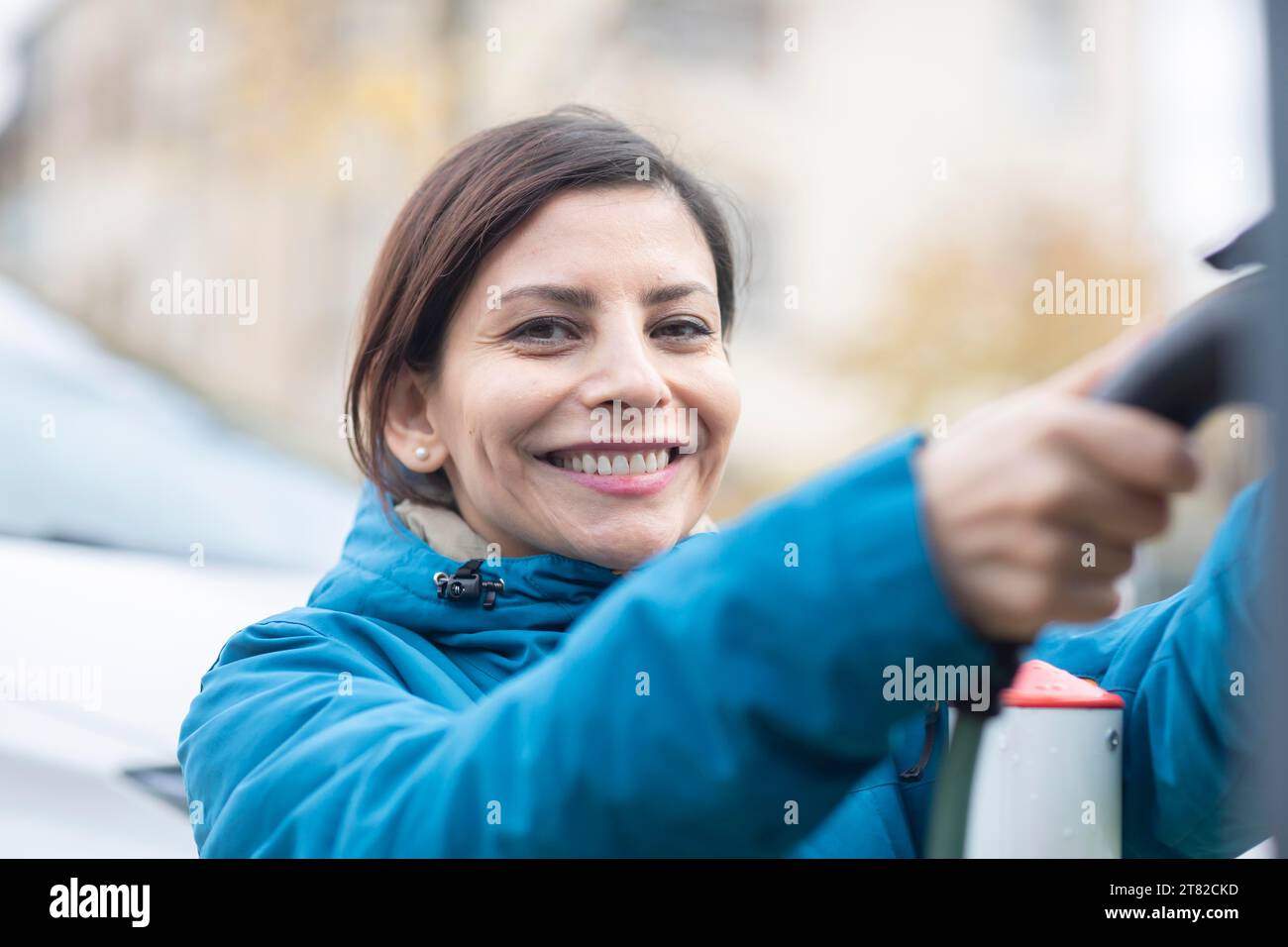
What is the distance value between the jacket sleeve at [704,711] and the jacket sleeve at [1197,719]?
0.67 metres

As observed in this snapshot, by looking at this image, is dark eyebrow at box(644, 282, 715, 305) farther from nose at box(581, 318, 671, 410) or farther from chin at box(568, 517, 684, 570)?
chin at box(568, 517, 684, 570)

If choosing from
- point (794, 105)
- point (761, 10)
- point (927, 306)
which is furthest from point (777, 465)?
point (761, 10)

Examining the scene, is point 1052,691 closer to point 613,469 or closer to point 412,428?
point 613,469

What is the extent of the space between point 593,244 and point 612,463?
27 cm

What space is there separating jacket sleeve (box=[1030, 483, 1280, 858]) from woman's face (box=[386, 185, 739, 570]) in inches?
22.8

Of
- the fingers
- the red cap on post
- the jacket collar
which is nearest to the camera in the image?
the fingers

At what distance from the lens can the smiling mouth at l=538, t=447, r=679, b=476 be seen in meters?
1.69

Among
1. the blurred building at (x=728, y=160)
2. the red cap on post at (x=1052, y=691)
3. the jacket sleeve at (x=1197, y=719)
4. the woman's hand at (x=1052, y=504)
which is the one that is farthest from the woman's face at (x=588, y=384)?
the blurred building at (x=728, y=160)

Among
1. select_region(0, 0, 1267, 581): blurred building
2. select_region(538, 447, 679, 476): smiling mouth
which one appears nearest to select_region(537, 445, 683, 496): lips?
select_region(538, 447, 679, 476): smiling mouth

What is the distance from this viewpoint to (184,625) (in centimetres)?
229

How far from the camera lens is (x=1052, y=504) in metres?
0.78
